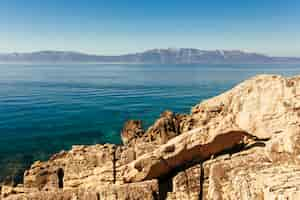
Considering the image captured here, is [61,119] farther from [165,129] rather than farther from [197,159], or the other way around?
[197,159]

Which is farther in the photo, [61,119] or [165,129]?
[61,119]

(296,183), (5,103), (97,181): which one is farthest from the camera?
(5,103)

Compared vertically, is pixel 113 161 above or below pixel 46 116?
above

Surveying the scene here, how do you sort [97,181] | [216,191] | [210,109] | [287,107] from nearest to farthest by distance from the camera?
[216,191] < [287,107] < [97,181] < [210,109]

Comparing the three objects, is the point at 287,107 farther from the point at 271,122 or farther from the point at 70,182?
the point at 70,182

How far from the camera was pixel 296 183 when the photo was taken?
614cm

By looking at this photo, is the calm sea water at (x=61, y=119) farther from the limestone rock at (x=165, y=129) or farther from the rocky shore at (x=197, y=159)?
the rocky shore at (x=197, y=159)

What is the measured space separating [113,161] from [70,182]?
2586 millimetres

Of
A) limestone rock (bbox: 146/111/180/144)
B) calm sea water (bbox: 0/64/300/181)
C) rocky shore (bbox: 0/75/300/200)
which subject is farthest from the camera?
calm sea water (bbox: 0/64/300/181)

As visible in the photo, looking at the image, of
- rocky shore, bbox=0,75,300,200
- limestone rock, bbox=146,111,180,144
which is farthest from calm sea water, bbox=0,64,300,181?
rocky shore, bbox=0,75,300,200

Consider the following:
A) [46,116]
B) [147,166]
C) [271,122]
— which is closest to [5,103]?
[46,116]

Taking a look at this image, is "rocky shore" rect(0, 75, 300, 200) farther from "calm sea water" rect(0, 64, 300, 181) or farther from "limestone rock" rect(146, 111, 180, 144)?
"calm sea water" rect(0, 64, 300, 181)

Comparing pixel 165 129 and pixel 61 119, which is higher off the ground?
pixel 165 129

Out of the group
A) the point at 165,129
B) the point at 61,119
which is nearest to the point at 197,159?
the point at 165,129
